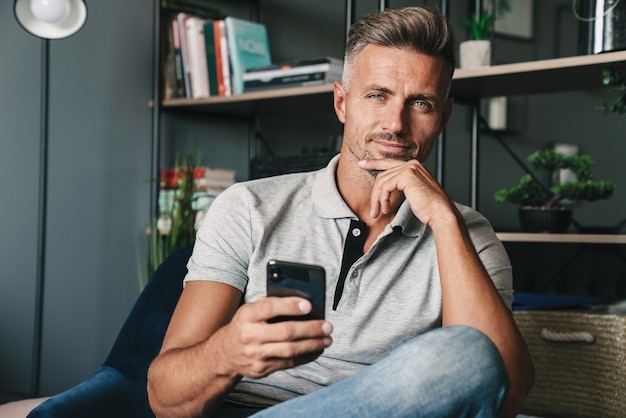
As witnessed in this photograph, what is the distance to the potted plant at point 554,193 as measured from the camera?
238 centimetres

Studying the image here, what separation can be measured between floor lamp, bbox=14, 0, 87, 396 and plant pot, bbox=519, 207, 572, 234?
144cm

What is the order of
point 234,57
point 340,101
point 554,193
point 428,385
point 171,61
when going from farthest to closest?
point 171,61 → point 234,57 → point 554,193 → point 340,101 → point 428,385

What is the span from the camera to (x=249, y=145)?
136 inches

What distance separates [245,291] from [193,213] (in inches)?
55.2

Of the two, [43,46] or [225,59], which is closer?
[43,46]

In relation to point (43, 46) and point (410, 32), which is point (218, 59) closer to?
point (43, 46)

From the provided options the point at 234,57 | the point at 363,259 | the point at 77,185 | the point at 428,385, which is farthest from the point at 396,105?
the point at 77,185

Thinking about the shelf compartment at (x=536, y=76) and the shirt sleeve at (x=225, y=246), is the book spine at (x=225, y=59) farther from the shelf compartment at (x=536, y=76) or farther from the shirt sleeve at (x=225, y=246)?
the shirt sleeve at (x=225, y=246)

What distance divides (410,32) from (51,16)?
1.23 metres

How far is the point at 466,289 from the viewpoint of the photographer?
4.68ft

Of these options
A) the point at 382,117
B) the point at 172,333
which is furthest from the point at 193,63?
the point at 172,333

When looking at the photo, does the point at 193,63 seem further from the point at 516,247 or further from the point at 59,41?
Result: the point at 516,247

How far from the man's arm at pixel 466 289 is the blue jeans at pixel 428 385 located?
27cm

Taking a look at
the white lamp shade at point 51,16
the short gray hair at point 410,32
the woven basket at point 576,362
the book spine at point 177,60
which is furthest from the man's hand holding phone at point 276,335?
the book spine at point 177,60
